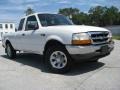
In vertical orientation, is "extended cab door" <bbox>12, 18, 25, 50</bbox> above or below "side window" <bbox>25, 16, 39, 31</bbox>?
below

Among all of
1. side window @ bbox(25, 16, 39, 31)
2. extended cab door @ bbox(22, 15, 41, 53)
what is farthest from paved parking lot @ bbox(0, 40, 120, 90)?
side window @ bbox(25, 16, 39, 31)

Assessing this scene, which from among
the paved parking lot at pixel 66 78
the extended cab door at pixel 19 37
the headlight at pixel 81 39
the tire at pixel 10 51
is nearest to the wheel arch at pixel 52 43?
the headlight at pixel 81 39

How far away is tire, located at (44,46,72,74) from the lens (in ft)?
24.2

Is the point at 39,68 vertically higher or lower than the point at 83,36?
lower

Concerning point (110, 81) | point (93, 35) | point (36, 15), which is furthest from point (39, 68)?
point (110, 81)

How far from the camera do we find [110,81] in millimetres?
6379

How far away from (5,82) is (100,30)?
3.19 meters

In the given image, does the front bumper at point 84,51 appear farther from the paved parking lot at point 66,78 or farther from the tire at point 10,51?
the tire at point 10,51

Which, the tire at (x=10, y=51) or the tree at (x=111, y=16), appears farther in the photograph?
the tree at (x=111, y=16)

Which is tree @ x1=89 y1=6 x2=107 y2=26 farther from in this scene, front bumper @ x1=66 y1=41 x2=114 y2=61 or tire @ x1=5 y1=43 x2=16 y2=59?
front bumper @ x1=66 y1=41 x2=114 y2=61

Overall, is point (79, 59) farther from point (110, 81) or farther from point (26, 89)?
point (26, 89)

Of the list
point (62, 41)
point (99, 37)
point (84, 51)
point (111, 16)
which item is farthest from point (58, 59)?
point (111, 16)

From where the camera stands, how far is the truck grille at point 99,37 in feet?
23.8

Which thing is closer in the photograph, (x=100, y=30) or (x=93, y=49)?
(x=93, y=49)
